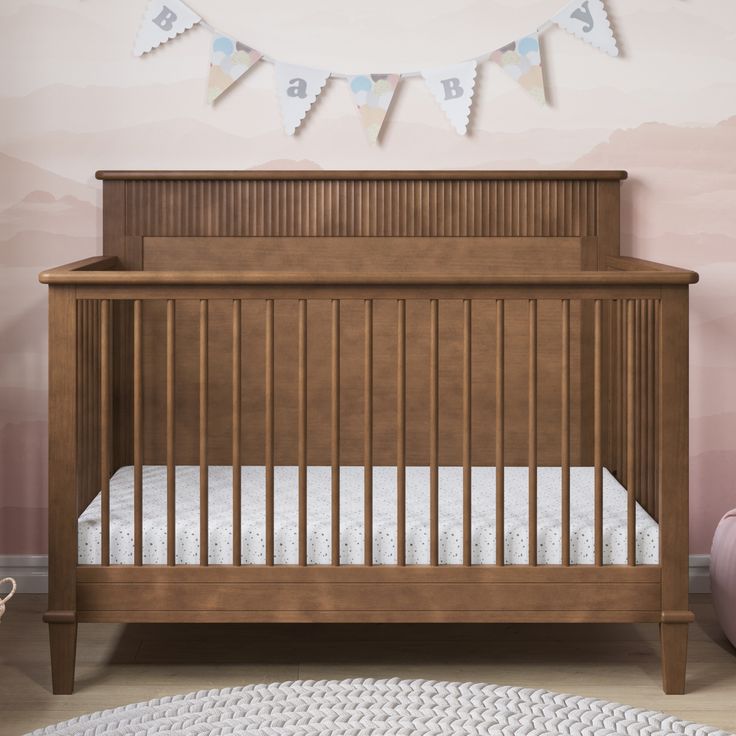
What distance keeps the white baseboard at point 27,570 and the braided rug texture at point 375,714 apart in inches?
32.2

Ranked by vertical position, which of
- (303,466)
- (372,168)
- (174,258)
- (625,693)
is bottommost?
(625,693)

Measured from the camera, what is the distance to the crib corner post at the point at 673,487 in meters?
1.85

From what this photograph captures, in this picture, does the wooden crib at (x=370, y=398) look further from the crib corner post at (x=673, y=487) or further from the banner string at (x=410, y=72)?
the banner string at (x=410, y=72)

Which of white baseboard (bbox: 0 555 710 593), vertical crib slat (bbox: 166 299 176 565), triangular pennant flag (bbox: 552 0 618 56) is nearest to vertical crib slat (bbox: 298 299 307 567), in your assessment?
vertical crib slat (bbox: 166 299 176 565)

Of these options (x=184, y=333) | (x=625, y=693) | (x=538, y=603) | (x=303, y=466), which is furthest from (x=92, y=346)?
(x=625, y=693)

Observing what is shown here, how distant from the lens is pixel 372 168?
8.12 feet

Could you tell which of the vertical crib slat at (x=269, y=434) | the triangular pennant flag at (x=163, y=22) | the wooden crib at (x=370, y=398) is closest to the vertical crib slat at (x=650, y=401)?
the wooden crib at (x=370, y=398)

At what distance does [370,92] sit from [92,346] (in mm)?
864

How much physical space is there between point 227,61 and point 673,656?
5.23 feet

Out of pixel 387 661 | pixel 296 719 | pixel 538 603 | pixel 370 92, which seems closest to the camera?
pixel 296 719

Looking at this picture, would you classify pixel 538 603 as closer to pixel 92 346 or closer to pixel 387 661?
pixel 387 661

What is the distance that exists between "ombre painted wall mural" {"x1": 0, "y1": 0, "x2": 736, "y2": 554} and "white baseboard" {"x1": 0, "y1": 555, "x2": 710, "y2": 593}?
1.45 feet

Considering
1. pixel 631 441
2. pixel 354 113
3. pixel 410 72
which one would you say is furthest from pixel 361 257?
pixel 631 441

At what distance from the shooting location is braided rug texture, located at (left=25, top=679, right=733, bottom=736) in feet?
5.63
